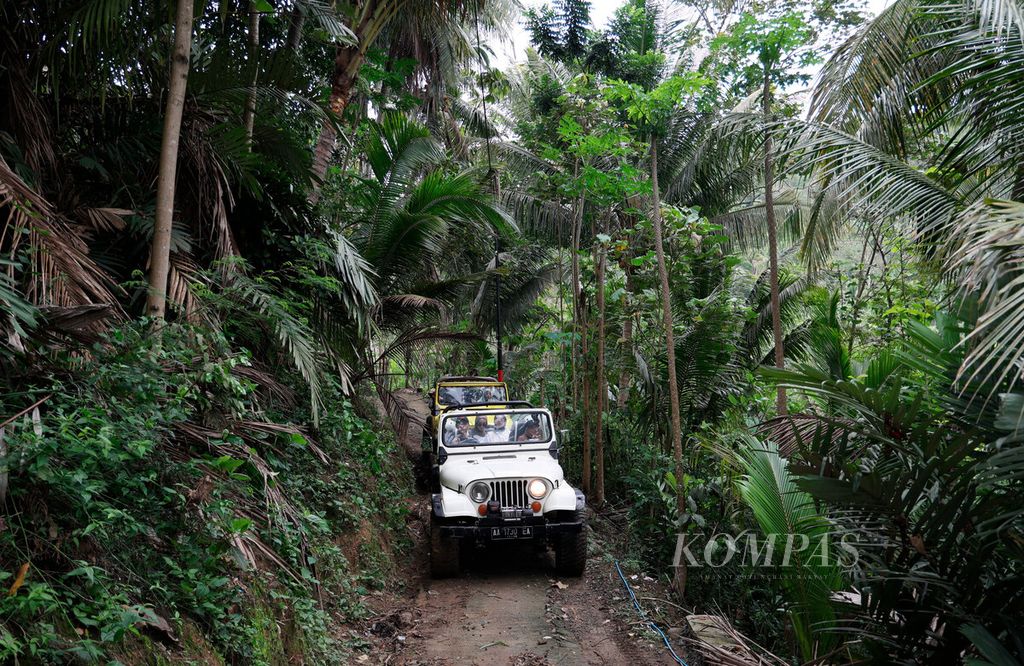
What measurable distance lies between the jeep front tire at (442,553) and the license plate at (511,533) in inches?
16.5

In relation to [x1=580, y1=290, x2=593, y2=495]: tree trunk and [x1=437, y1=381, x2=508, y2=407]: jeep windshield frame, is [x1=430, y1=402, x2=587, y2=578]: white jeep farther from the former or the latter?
[x1=437, y1=381, x2=508, y2=407]: jeep windshield frame

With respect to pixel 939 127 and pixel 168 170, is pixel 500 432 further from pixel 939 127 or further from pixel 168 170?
pixel 939 127

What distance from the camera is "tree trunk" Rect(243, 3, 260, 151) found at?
22.2 ft

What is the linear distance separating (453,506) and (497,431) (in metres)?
1.52

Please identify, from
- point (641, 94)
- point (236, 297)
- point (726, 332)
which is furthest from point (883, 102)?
point (236, 297)

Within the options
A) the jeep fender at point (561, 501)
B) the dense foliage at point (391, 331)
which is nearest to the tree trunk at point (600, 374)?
the dense foliage at point (391, 331)

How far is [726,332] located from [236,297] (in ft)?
→ 18.2

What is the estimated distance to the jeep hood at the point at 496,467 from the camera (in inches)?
303

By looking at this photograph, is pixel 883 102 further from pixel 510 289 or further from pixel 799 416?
pixel 510 289

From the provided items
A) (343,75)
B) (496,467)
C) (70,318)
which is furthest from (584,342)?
(70,318)

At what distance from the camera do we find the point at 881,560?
3.63m

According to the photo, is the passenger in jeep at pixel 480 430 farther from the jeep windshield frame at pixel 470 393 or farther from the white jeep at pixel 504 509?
the jeep windshield frame at pixel 470 393

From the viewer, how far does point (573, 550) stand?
25.0 ft

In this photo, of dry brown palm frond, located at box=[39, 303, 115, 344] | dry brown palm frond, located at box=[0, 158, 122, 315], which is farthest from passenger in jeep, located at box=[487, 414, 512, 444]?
dry brown palm frond, located at box=[39, 303, 115, 344]
